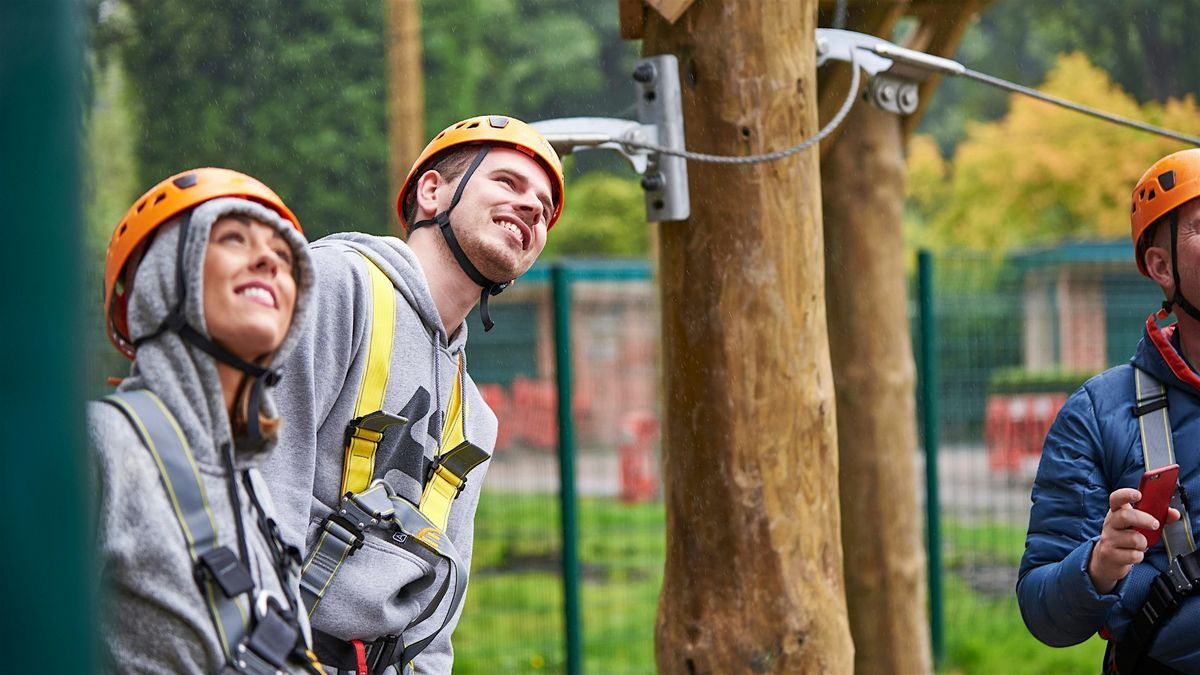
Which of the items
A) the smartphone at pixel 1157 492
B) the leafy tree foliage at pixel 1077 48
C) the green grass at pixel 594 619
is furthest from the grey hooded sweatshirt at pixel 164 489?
the leafy tree foliage at pixel 1077 48

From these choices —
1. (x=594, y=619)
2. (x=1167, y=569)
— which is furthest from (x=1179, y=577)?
(x=594, y=619)

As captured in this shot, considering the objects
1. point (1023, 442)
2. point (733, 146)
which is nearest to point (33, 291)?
point (733, 146)

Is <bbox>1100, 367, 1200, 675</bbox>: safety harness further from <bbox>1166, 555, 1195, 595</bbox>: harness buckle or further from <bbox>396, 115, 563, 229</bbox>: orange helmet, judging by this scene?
<bbox>396, 115, 563, 229</bbox>: orange helmet

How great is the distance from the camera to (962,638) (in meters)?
8.38

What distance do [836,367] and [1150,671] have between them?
312cm

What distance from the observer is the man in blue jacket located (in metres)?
3.08

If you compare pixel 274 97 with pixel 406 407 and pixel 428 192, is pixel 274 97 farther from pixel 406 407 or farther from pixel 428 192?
pixel 406 407

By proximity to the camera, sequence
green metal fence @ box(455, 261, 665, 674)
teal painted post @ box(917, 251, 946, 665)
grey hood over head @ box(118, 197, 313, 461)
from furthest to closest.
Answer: teal painted post @ box(917, 251, 946, 665) < green metal fence @ box(455, 261, 665, 674) < grey hood over head @ box(118, 197, 313, 461)

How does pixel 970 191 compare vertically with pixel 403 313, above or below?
above

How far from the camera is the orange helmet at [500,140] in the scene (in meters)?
3.28

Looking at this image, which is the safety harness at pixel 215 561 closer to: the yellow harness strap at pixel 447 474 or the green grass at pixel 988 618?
the yellow harness strap at pixel 447 474

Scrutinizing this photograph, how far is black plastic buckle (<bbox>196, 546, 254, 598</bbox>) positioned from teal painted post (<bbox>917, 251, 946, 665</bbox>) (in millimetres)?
6326

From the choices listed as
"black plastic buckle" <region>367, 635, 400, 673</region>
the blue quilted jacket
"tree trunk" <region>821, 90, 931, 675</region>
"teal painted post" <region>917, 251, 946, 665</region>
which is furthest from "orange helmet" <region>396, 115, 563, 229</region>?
"teal painted post" <region>917, 251, 946, 665</region>

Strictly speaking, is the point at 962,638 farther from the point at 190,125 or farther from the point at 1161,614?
the point at 190,125
